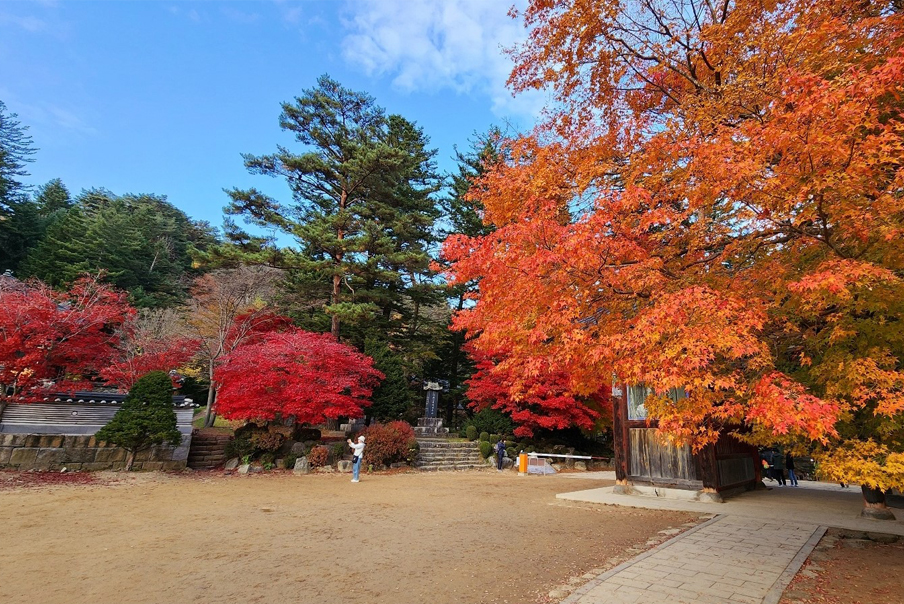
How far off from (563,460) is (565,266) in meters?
16.8

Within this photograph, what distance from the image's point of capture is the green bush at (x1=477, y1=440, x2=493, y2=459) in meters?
17.7

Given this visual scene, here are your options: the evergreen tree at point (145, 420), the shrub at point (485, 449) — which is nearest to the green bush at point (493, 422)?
the shrub at point (485, 449)

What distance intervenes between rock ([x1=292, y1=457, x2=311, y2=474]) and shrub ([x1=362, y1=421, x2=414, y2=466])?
1.94 metres

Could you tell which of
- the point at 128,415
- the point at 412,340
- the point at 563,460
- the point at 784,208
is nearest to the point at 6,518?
the point at 128,415

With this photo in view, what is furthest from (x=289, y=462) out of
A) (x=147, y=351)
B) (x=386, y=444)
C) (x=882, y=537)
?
(x=882, y=537)

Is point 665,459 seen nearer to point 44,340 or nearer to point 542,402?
point 542,402

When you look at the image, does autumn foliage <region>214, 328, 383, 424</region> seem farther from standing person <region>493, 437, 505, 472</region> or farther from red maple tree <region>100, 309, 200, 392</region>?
standing person <region>493, 437, 505, 472</region>

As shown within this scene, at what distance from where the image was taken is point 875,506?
25.1ft

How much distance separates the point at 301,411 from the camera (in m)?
12.7

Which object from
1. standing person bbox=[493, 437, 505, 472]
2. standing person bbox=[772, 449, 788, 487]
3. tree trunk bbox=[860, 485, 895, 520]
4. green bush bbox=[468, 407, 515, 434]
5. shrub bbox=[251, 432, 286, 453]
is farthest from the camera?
green bush bbox=[468, 407, 515, 434]

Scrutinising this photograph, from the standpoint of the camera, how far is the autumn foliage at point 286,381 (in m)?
12.5

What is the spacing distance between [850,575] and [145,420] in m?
14.7

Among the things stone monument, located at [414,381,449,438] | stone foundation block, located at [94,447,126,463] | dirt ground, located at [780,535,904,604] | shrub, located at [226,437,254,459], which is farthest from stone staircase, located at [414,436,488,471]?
dirt ground, located at [780,535,904,604]

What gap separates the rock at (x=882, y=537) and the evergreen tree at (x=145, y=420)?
51.1ft
